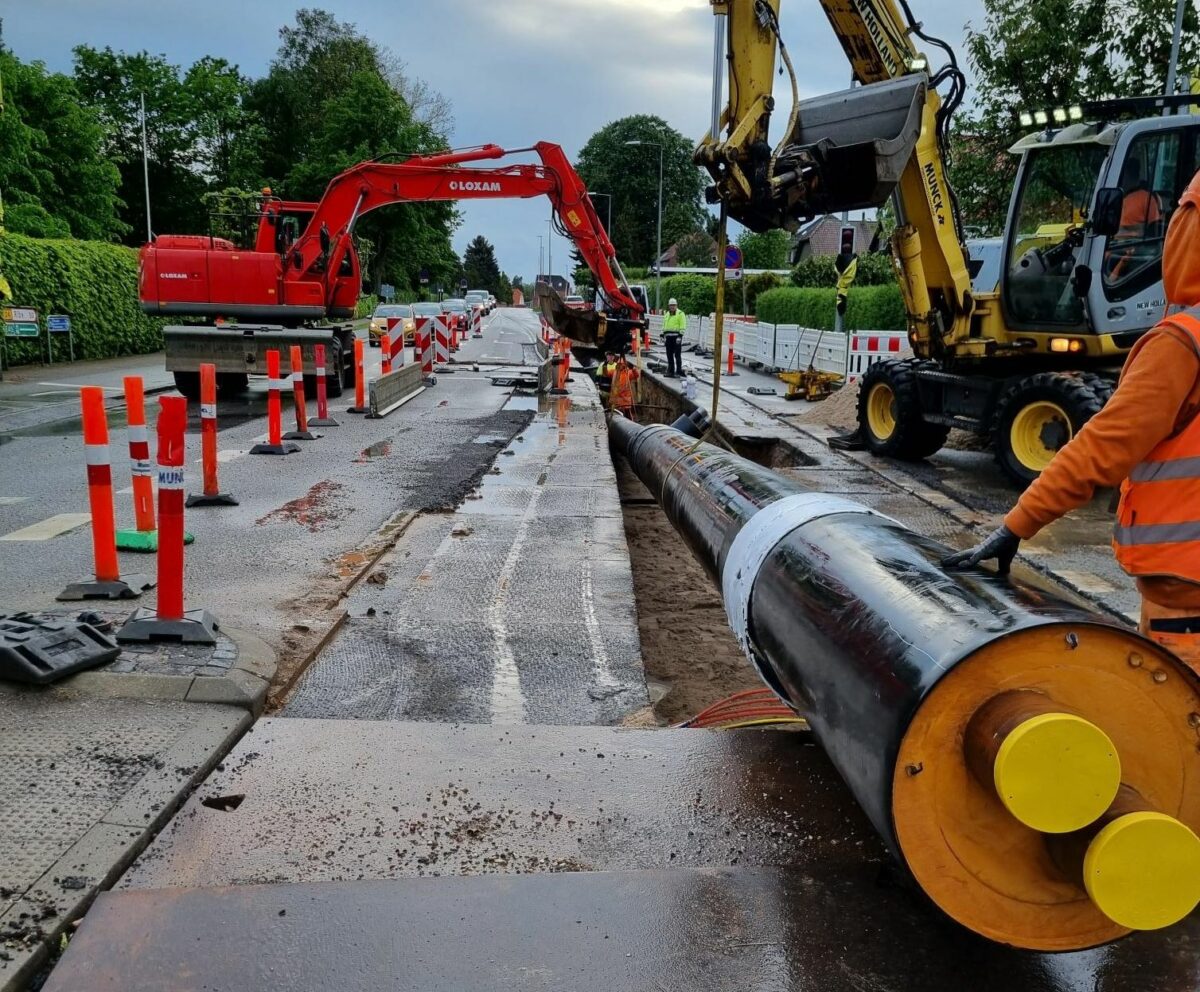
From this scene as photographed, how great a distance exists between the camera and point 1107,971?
2336mm

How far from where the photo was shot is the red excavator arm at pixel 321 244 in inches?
585

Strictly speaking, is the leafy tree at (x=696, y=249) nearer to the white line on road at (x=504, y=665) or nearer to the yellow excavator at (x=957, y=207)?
the yellow excavator at (x=957, y=207)

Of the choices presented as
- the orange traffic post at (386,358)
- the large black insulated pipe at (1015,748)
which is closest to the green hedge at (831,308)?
the orange traffic post at (386,358)

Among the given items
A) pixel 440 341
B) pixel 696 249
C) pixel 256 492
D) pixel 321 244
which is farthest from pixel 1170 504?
pixel 696 249

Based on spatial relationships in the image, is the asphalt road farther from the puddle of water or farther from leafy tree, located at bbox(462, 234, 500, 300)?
leafy tree, located at bbox(462, 234, 500, 300)

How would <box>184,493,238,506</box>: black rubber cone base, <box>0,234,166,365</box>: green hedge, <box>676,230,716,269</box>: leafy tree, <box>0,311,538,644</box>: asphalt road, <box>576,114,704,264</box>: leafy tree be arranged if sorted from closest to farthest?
<box>0,311,538,644</box>: asphalt road → <box>184,493,238,506</box>: black rubber cone base → <box>0,234,166,365</box>: green hedge → <box>676,230,716,269</box>: leafy tree → <box>576,114,704,264</box>: leafy tree

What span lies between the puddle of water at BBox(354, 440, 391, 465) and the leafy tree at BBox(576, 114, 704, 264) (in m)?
75.8

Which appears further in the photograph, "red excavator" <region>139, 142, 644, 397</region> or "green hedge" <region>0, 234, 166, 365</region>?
"green hedge" <region>0, 234, 166, 365</region>

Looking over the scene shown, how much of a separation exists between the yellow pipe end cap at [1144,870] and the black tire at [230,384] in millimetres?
15583

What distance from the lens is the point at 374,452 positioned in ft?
34.5

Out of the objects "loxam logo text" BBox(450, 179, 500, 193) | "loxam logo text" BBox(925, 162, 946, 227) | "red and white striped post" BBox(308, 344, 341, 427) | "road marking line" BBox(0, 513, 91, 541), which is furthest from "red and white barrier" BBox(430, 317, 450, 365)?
"road marking line" BBox(0, 513, 91, 541)

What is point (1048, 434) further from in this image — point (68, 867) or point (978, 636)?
point (68, 867)

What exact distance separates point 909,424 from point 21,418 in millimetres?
11800

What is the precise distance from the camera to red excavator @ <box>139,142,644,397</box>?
1439cm
